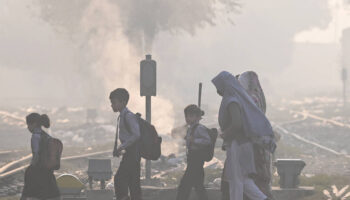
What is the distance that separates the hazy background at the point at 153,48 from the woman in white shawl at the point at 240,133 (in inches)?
1199

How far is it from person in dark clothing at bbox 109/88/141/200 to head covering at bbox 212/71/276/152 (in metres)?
1.13

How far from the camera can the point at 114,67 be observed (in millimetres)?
43156

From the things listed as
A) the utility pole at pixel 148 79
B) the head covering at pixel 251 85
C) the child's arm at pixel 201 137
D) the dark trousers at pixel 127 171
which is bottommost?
the dark trousers at pixel 127 171

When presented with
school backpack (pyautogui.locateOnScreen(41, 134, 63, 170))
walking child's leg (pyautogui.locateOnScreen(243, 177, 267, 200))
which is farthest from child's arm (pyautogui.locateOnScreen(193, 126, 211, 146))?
school backpack (pyautogui.locateOnScreen(41, 134, 63, 170))

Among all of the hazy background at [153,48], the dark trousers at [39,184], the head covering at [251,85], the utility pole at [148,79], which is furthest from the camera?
the hazy background at [153,48]

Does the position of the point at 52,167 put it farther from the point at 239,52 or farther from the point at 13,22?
the point at 239,52

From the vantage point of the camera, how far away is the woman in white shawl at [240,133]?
22.2 feet

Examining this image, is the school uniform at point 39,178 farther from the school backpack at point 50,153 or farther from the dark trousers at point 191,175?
the dark trousers at point 191,175

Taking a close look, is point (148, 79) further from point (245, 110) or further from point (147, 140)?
point (245, 110)

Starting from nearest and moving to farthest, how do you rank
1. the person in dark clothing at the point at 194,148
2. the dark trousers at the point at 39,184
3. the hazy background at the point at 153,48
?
the dark trousers at the point at 39,184
the person in dark clothing at the point at 194,148
the hazy background at the point at 153,48

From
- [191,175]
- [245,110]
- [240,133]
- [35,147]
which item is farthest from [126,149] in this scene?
[191,175]

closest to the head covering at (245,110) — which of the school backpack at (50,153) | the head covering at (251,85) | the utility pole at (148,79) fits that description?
the head covering at (251,85)

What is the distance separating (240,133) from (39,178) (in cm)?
216

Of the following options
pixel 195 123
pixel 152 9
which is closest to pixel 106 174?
pixel 195 123
